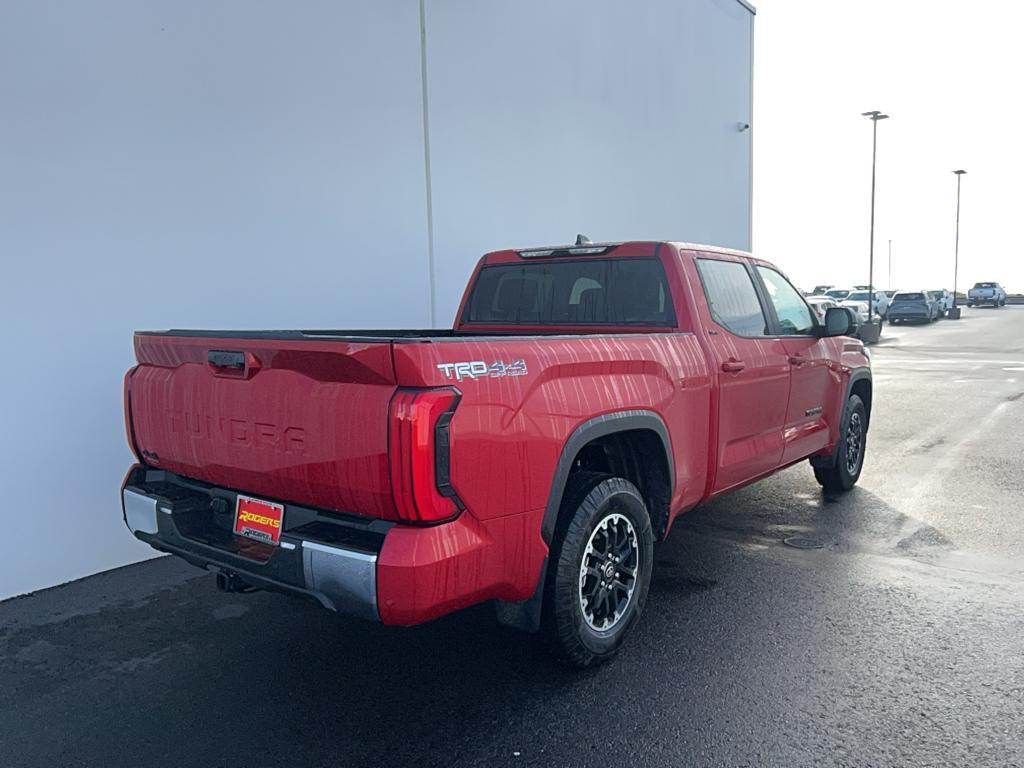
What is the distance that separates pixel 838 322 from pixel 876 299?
4104 cm

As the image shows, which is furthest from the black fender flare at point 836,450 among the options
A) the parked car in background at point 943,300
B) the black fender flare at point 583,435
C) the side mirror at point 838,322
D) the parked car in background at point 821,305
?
the parked car in background at point 943,300

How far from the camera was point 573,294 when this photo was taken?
492 centimetres

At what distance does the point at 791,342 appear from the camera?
544 cm

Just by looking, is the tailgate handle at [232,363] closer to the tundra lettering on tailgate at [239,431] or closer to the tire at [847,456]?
the tundra lettering on tailgate at [239,431]

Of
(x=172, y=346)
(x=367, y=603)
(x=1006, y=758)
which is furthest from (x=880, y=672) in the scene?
(x=172, y=346)

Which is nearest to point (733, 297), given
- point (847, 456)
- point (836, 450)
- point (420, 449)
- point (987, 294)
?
point (836, 450)

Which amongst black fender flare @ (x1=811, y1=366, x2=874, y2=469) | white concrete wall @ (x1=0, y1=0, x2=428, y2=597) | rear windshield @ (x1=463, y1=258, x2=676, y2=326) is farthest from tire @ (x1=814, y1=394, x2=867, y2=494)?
white concrete wall @ (x1=0, y1=0, x2=428, y2=597)

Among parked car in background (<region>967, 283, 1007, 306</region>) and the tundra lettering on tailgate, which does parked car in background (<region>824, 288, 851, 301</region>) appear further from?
the tundra lettering on tailgate

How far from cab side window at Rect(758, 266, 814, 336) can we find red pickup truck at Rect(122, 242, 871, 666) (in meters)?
0.64

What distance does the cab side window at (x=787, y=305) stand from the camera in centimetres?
553

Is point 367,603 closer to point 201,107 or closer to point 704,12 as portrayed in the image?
point 201,107

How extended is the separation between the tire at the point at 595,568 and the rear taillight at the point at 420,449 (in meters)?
0.86

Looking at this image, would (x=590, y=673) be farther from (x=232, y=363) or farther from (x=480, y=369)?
(x=232, y=363)

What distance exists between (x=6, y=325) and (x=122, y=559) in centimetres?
163
